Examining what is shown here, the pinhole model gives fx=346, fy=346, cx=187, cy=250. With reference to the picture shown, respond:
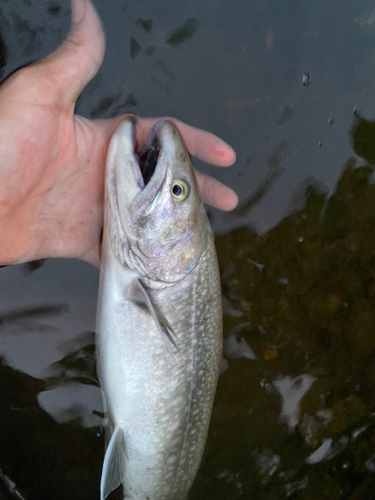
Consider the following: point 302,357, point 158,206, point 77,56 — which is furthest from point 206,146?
point 302,357

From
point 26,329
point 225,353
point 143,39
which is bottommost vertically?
point 225,353

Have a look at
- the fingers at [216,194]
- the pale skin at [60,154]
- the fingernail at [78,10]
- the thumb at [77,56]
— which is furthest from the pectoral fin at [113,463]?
the fingernail at [78,10]

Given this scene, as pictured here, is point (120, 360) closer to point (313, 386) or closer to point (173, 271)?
point (173, 271)

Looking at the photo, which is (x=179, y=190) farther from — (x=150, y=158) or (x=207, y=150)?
(x=207, y=150)

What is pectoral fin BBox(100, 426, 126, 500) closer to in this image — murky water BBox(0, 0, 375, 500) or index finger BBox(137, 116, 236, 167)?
murky water BBox(0, 0, 375, 500)

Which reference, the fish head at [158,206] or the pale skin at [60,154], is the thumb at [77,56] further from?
the fish head at [158,206]

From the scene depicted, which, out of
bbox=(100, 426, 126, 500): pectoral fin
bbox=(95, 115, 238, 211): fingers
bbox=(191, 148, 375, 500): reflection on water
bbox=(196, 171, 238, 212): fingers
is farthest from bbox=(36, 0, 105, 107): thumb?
bbox=(100, 426, 126, 500): pectoral fin

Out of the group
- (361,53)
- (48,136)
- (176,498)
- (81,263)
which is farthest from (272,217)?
(176,498)

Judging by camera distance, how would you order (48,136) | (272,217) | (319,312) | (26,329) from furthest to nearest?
(319,312) < (272,217) < (26,329) < (48,136)
